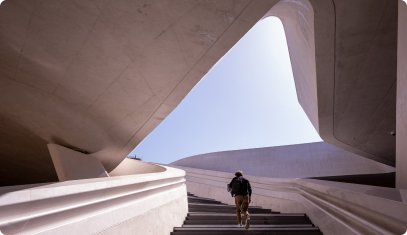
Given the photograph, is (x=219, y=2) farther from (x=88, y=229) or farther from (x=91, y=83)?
(x=88, y=229)

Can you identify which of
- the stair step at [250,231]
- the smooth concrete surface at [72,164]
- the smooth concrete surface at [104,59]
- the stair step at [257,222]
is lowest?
the stair step at [257,222]

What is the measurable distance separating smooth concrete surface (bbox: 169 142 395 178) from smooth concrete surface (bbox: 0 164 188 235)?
1186 cm

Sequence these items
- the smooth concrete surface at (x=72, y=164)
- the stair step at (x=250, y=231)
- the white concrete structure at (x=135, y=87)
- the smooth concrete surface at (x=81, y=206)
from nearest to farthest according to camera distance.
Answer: the smooth concrete surface at (x=81, y=206)
the white concrete structure at (x=135, y=87)
the stair step at (x=250, y=231)
the smooth concrete surface at (x=72, y=164)

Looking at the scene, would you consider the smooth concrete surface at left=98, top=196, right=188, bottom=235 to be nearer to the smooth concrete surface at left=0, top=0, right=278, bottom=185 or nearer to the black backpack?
the black backpack

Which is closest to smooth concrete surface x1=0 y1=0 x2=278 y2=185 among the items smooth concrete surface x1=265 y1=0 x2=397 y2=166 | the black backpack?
smooth concrete surface x1=265 y1=0 x2=397 y2=166

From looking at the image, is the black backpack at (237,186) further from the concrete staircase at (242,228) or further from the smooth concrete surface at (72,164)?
the smooth concrete surface at (72,164)

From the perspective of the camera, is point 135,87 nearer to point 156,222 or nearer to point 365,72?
point 156,222

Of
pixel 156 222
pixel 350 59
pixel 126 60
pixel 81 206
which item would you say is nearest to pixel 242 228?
pixel 156 222

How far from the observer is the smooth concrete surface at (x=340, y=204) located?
1.74 m

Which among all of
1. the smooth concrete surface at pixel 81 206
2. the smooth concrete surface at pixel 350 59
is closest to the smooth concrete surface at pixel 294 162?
the smooth concrete surface at pixel 350 59

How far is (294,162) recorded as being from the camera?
14.3 metres

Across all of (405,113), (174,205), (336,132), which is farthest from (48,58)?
(336,132)

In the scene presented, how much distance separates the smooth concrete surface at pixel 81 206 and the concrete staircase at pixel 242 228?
0.70 meters

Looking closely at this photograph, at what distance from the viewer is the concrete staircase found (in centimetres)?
364
